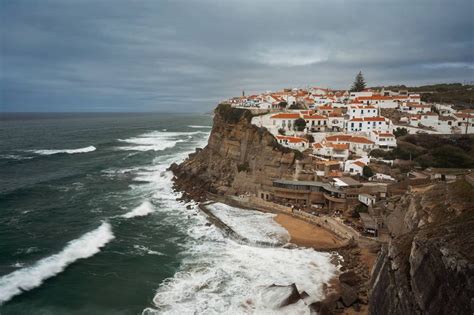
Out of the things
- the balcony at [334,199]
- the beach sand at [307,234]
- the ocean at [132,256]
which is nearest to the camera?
the ocean at [132,256]

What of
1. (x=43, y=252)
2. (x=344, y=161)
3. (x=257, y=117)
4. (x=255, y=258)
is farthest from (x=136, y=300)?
(x=257, y=117)

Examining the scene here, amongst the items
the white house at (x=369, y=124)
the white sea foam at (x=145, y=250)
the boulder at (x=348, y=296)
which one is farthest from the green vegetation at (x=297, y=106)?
the boulder at (x=348, y=296)

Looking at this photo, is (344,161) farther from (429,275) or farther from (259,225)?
(429,275)

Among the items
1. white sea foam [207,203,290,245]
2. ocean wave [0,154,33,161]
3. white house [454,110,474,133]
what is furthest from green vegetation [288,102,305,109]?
ocean wave [0,154,33,161]

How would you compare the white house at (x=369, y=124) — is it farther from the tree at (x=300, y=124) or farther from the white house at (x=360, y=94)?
the white house at (x=360, y=94)

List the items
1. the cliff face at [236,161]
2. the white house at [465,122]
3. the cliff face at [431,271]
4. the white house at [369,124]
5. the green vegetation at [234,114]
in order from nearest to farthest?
the cliff face at [431,271]
the cliff face at [236,161]
the white house at [465,122]
the green vegetation at [234,114]
the white house at [369,124]

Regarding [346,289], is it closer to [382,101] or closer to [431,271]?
[431,271]

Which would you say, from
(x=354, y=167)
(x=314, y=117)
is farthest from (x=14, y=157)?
(x=354, y=167)

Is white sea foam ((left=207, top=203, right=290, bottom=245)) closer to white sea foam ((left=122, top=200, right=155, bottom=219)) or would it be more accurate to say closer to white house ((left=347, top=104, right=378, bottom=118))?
white sea foam ((left=122, top=200, right=155, bottom=219))
